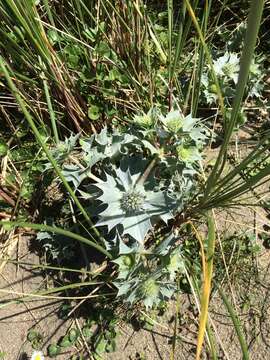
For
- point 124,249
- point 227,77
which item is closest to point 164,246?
point 124,249

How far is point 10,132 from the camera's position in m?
1.68

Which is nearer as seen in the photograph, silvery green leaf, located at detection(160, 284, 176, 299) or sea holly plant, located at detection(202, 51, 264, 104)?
silvery green leaf, located at detection(160, 284, 176, 299)

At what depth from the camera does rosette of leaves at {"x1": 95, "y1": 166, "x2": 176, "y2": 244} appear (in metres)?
1.16

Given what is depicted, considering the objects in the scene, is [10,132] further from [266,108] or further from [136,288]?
[266,108]

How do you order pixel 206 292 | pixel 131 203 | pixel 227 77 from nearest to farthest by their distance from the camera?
1. pixel 206 292
2. pixel 131 203
3. pixel 227 77

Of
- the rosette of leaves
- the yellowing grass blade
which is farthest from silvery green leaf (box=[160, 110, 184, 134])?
the yellowing grass blade

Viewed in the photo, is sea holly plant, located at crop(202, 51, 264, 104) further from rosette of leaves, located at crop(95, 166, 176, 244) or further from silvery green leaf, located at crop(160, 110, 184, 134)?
rosette of leaves, located at crop(95, 166, 176, 244)

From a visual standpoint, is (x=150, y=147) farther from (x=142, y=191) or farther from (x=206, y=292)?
(x=206, y=292)

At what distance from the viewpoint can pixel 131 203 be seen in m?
1.17

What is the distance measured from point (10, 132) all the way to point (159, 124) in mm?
663

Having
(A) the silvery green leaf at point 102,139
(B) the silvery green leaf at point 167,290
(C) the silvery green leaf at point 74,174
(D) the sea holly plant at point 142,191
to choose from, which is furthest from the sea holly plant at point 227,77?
(B) the silvery green leaf at point 167,290

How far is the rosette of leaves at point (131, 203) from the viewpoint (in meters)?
1.16

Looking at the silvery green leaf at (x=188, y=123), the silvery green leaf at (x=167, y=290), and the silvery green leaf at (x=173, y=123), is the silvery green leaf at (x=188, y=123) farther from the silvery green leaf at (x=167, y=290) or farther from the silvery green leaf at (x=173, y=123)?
the silvery green leaf at (x=167, y=290)

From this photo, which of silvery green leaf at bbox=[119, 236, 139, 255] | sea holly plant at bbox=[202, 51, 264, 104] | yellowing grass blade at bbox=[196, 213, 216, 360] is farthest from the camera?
sea holly plant at bbox=[202, 51, 264, 104]
